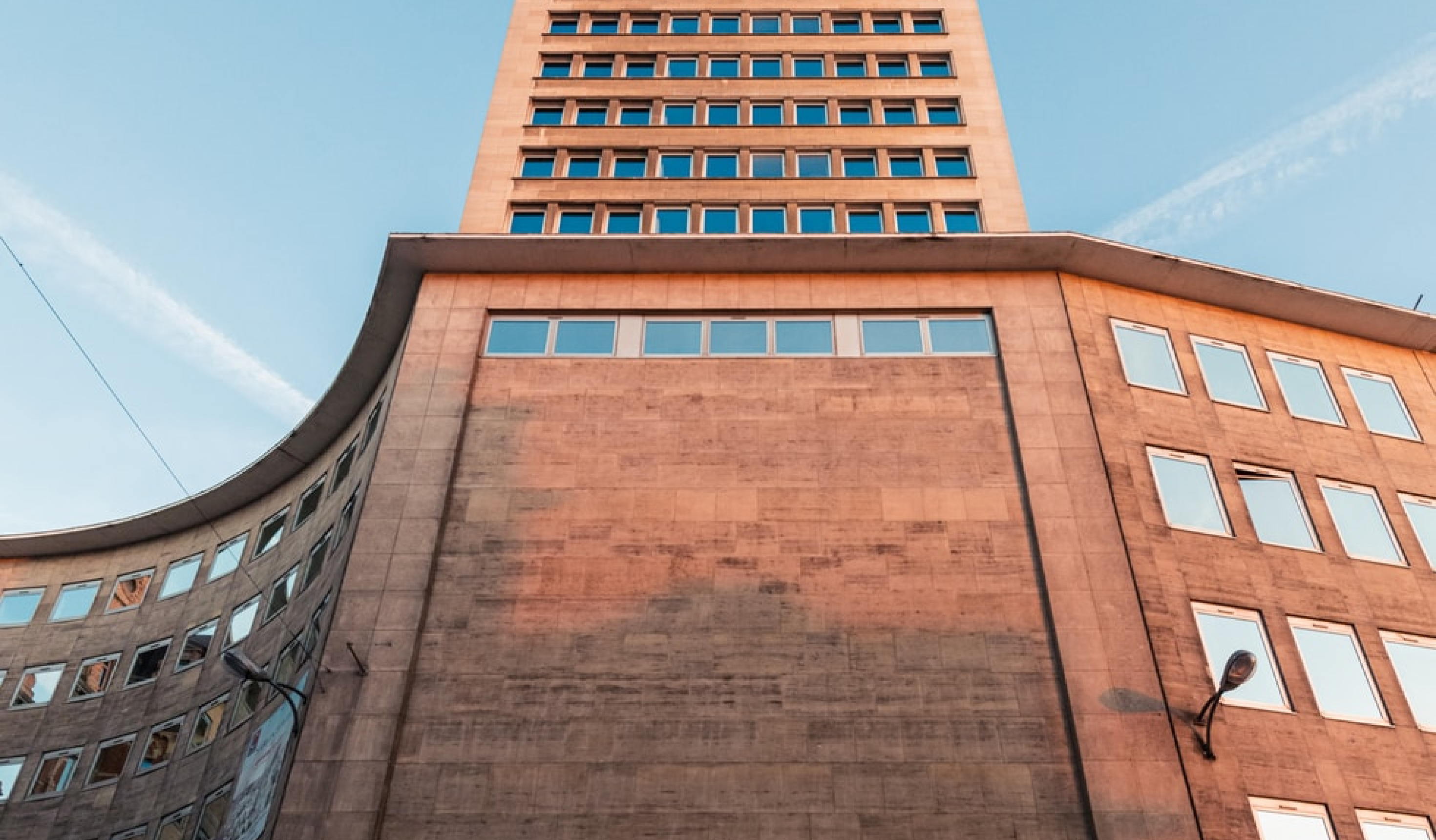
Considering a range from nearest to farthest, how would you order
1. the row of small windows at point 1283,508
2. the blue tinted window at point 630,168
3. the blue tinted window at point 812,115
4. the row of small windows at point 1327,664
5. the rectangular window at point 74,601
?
the row of small windows at point 1327,664
the row of small windows at point 1283,508
the blue tinted window at point 630,168
the blue tinted window at point 812,115
the rectangular window at point 74,601

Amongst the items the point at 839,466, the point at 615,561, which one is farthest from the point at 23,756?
the point at 839,466

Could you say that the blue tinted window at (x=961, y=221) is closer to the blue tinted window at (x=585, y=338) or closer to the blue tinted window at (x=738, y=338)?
the blue tinted window at (x=738, y=338)

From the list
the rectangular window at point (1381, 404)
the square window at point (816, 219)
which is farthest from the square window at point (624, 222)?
the rectangular window at point (1381, 404)

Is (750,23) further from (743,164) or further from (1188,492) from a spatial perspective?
(1188,492)

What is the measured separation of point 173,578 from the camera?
3925 cm

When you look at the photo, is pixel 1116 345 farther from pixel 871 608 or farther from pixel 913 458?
pixel 871 608

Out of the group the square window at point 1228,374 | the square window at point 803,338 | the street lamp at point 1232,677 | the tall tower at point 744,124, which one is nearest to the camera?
the street lamp at point 1232,677

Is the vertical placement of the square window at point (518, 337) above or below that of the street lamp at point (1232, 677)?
above

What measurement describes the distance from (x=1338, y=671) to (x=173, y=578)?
37209 millimetres

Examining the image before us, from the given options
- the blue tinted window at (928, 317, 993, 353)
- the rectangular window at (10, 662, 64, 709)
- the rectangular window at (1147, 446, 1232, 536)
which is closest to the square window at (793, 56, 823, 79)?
the blue tinted window at (928, 317, 993, 353)

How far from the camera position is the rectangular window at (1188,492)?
24719 mm

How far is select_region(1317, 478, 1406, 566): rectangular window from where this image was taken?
82.9 ft

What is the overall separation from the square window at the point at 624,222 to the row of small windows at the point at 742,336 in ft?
14.2

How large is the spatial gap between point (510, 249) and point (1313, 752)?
22.3m
